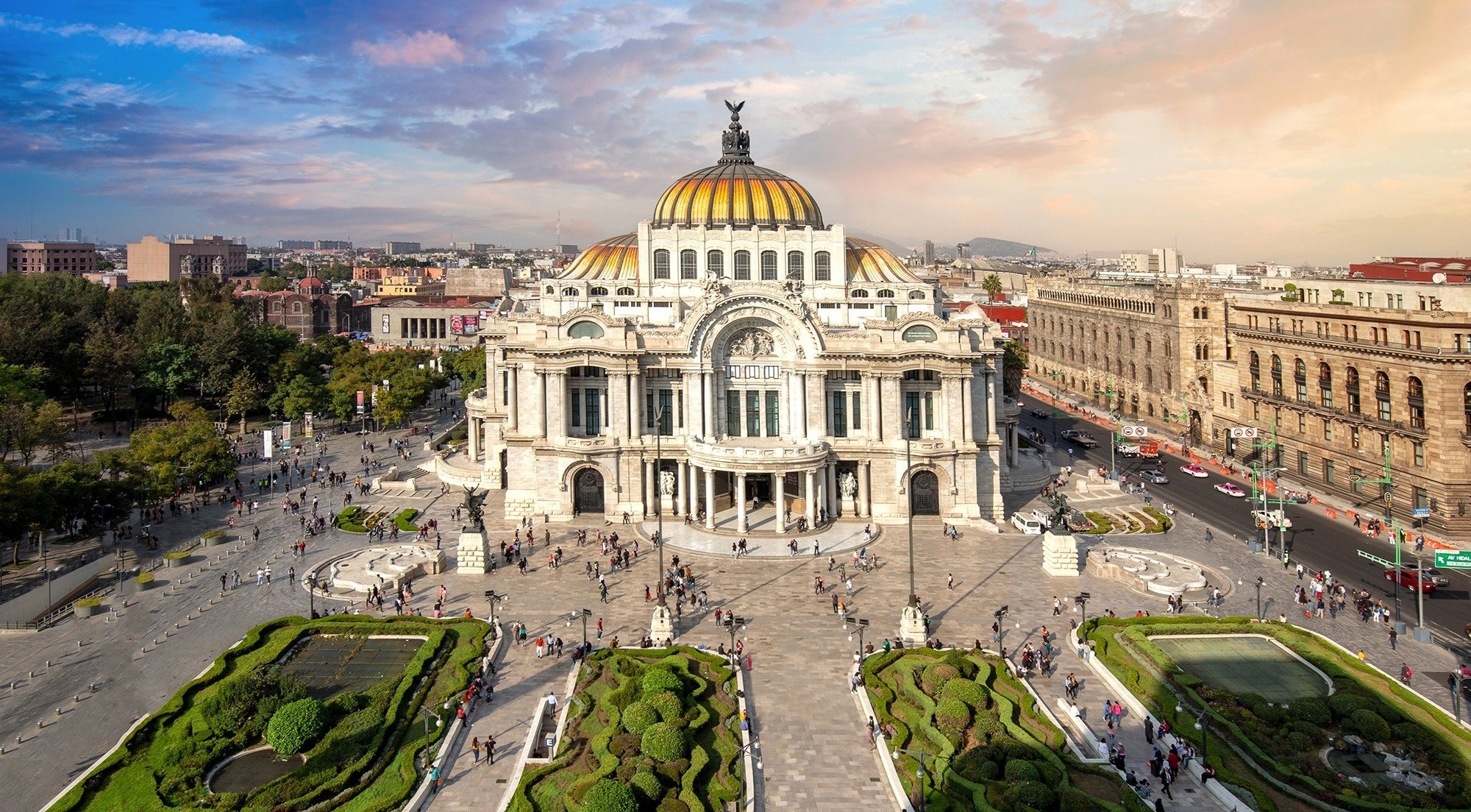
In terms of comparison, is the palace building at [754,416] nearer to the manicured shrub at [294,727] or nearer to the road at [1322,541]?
the road at [1322,541]

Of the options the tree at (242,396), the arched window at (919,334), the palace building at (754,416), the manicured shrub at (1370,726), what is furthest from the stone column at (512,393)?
the manicured shrub at (1370,726)

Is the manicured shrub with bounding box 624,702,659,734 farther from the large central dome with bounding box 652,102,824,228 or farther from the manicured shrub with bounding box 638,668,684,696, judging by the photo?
the large central dome with bounding box 652,102,824,228

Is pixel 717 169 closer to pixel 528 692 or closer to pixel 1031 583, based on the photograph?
pixel 1031 583

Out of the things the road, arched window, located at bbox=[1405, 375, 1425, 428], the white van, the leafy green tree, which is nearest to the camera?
the road

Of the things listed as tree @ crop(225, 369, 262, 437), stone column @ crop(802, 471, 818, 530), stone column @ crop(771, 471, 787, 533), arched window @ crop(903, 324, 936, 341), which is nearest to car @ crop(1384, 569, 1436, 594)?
arched window @ crop(903, 324, 936, 341)

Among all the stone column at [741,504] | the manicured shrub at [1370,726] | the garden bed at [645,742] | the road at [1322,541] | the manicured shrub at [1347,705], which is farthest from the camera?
the stone column at [741,504]

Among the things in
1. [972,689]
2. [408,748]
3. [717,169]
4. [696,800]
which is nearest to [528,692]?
[408,748]
